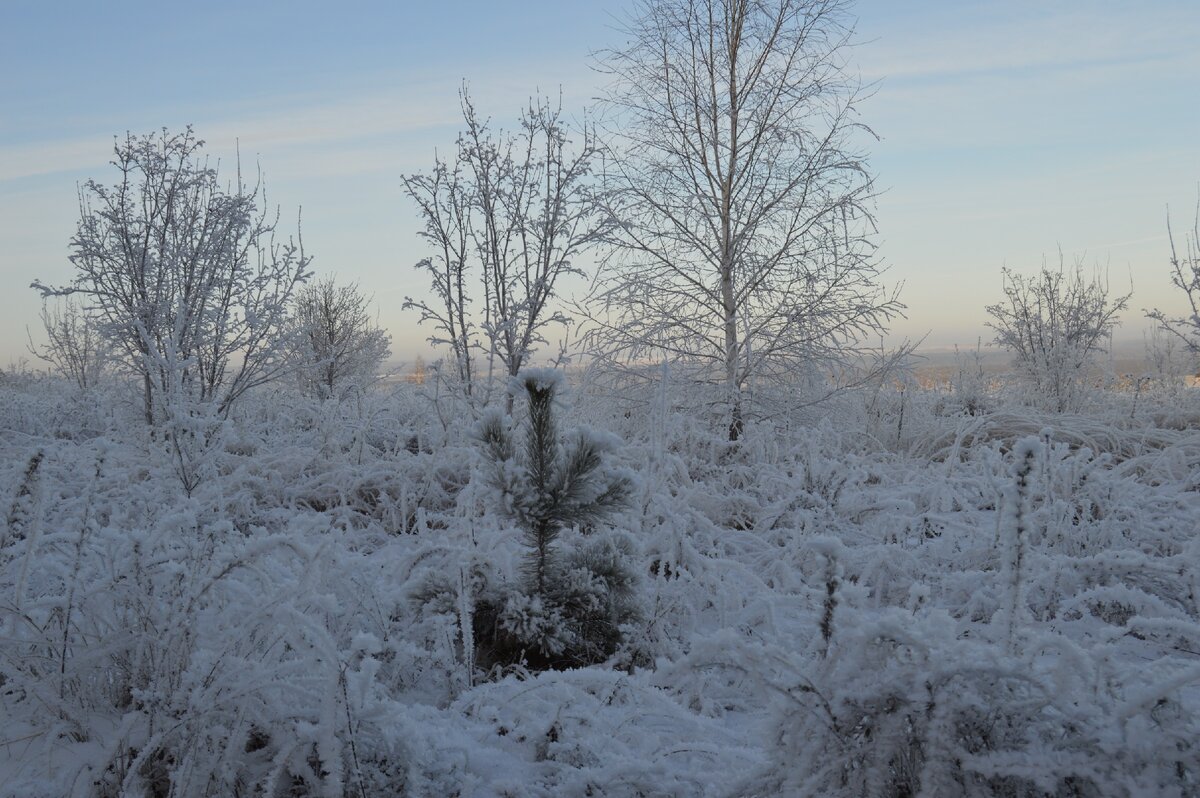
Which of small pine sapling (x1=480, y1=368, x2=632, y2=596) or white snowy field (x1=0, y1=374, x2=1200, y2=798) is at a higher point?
small pine sapling (x1=480, y1=368, x2=632, y2=596)

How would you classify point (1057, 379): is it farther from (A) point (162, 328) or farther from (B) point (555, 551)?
(A) point (162, 328)

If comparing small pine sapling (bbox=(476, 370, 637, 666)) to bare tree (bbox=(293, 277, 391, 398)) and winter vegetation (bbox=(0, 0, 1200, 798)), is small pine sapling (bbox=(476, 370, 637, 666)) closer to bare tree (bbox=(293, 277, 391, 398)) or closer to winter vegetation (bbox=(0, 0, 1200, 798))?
winter vegetation (bbox=(0, 0, 1200, 798))

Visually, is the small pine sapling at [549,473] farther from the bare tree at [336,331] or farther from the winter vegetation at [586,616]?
the bare tree at [336,331]

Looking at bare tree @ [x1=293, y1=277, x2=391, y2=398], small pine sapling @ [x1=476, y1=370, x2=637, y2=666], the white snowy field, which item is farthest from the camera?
bare tree @ [x1=293, y1=277, x2=391, y2=398]

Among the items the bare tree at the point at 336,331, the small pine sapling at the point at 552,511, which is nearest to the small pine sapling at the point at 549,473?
the small pine sapling at the point at 552,511

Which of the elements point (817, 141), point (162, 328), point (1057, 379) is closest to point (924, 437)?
point (817, 141)

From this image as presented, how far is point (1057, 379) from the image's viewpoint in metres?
10.5

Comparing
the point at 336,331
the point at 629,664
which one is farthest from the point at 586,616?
the point at 336,331

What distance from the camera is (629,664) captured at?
2426mm

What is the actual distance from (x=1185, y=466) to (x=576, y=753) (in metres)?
5.16

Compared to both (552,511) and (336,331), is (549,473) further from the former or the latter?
(336,331)

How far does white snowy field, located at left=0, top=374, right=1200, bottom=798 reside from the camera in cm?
119

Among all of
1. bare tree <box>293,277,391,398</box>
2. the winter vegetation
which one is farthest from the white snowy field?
bare tree <box>293,277,391,398</box>

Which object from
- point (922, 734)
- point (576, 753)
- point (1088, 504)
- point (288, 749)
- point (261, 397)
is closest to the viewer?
point (922, 734)
